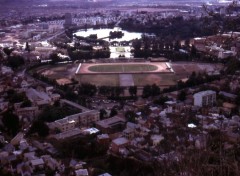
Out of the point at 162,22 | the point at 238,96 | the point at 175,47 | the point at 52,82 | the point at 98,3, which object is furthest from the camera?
the point at 98,3

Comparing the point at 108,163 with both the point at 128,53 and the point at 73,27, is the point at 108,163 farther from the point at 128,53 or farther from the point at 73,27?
the point at 73,27

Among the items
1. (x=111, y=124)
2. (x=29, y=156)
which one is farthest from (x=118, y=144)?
(x=29, y=156)

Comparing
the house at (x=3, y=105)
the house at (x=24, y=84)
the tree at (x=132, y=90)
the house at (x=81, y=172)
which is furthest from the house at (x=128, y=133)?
the house at (x=24, y=84)

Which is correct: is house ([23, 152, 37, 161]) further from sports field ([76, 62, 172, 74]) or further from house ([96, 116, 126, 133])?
sports field ([76, 62, 172, 74])

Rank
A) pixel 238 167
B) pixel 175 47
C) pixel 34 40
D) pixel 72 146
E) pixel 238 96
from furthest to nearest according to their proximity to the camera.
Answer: pixel 34 40 < pixel 175 47 < pixel 238 96 < pixel 72 146 < pixel 238 167

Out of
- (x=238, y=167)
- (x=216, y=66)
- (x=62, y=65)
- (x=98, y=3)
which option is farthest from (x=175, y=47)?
(x=98, y=3)

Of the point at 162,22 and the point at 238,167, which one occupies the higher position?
the point at 238,167

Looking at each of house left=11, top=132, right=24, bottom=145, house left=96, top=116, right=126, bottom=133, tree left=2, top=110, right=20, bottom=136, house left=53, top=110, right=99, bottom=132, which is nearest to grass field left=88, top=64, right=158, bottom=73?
house left=53, top=110, right=99, bottom=132
